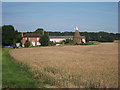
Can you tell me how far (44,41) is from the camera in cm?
6831

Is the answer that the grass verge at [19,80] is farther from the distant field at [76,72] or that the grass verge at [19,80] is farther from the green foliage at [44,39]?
the green foliage at [44,39]

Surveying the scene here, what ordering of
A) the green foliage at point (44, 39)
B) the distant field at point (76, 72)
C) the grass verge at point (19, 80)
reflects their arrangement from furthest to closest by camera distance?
the green foliage at point (44, 39), the distant field at point (76, 72), the grass verge at point (19, 80)

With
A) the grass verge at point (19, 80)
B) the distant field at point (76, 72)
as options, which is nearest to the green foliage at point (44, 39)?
the distant field at point (76, 72)

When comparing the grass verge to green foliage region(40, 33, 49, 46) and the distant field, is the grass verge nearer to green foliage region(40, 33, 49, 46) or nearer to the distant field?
the distant field

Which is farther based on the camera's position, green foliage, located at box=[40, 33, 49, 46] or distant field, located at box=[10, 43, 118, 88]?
green foliage, located at box=[40, 33, 49, 46]

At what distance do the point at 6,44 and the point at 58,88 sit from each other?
6813cm

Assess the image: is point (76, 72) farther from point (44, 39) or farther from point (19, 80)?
point (44, 39)

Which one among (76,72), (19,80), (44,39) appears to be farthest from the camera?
(44,39)

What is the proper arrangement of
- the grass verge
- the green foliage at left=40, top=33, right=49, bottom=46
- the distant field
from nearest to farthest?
1. the grass verge
2. the distant field
3. the green foliage at left=40, top=33, right=49, bottom=46

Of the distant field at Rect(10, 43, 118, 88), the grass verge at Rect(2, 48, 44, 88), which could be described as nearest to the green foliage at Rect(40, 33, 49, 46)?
the distant field at Rect(10, 43, 118, 88)

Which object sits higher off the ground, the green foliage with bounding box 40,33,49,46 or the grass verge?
the green foliage with bounding box 40,33,49,46

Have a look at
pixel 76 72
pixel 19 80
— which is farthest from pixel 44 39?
pixel 19 80

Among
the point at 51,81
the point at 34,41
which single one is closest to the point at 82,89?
the point at 51,81

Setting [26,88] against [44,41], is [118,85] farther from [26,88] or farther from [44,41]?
[44,41]
